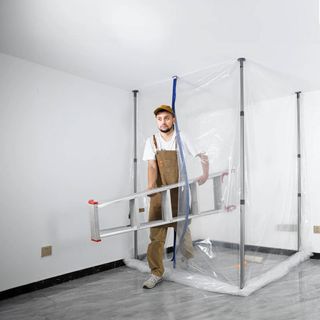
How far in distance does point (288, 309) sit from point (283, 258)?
3.79 ft

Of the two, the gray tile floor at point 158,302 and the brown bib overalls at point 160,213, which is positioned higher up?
the brown bib overalls at point 160,213

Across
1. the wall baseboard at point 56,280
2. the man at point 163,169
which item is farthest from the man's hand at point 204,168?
the wall baseboard at point 56,280

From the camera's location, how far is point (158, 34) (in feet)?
6.62

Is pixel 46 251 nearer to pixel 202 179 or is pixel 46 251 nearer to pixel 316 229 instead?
pixel 202 179

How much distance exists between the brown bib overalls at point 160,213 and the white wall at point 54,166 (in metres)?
0.63

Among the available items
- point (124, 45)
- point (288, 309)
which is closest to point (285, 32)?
point (124, 45)

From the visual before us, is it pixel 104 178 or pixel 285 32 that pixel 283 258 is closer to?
pixel 104 178

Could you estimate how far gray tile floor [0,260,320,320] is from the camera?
198 centimetres

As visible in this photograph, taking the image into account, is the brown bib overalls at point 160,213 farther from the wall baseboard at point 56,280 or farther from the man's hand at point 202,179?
the wall baseboard at point 56,280

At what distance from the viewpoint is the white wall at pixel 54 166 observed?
7.61ft

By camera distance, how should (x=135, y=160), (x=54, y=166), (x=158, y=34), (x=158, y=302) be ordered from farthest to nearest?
(x=135, y=160)
(x=54, y=166)
(x=158, y=302)
(x=158, y=34)

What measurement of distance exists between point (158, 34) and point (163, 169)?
3.48ft

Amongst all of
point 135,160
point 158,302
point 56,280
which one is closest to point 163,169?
point 135,160

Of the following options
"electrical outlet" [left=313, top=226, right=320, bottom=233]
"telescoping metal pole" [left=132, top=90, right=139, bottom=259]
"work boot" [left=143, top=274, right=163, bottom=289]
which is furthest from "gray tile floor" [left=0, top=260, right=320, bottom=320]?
"electrical outlet" [left=313, top=226, right=320, bottom=233]
